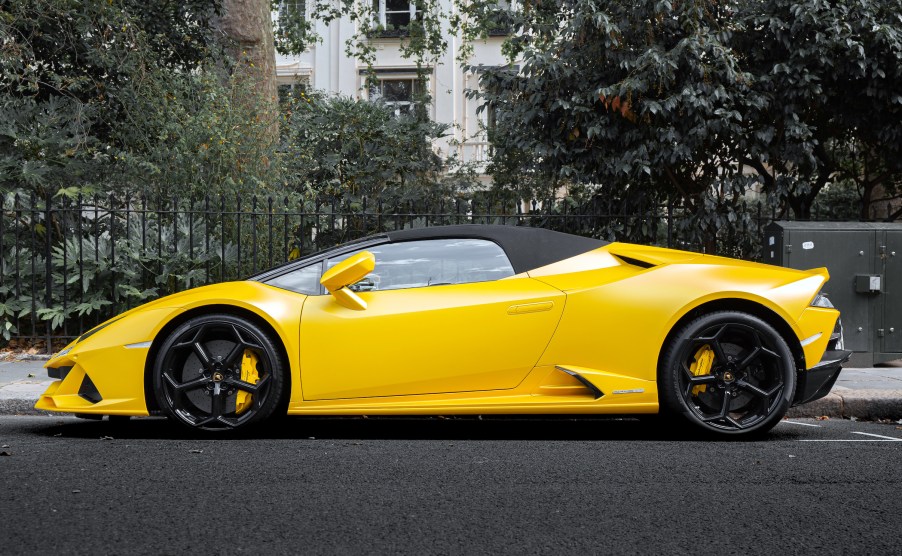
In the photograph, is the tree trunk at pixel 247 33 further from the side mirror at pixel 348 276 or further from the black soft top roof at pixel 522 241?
the side mirror at pixel 348 276

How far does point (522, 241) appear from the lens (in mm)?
5910

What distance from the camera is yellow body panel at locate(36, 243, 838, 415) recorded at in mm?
5582

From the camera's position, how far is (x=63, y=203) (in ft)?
33.0

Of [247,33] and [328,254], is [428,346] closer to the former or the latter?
[328,254]

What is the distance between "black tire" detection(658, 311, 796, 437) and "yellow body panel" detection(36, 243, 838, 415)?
0.34 ft

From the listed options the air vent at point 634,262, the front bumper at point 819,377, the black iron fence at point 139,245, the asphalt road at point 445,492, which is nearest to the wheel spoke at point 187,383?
the asphalt road at point 445,492

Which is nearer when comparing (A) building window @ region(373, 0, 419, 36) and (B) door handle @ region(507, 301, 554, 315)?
(B) door handle @ region(507, 301, 554, 315)

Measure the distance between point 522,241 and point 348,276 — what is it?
1024 millimetres

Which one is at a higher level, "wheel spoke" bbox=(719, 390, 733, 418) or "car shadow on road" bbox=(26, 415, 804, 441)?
"wheel spoke" bbox=(719, 390, 733, 418)

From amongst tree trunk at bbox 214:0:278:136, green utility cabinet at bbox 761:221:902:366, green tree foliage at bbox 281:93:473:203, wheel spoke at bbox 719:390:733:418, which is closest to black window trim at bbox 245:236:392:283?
wheel spoke at bbox 719:390:733:418

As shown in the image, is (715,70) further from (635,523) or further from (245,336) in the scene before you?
(635,523)

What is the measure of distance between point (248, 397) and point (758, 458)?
2.68m

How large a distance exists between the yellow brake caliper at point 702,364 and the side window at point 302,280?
2099 mm

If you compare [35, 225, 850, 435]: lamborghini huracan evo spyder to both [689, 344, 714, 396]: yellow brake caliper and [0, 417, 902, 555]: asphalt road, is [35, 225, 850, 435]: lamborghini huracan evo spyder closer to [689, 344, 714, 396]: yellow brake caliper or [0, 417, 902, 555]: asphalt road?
[689, 344, 714, 396]: yellow brake caliper
